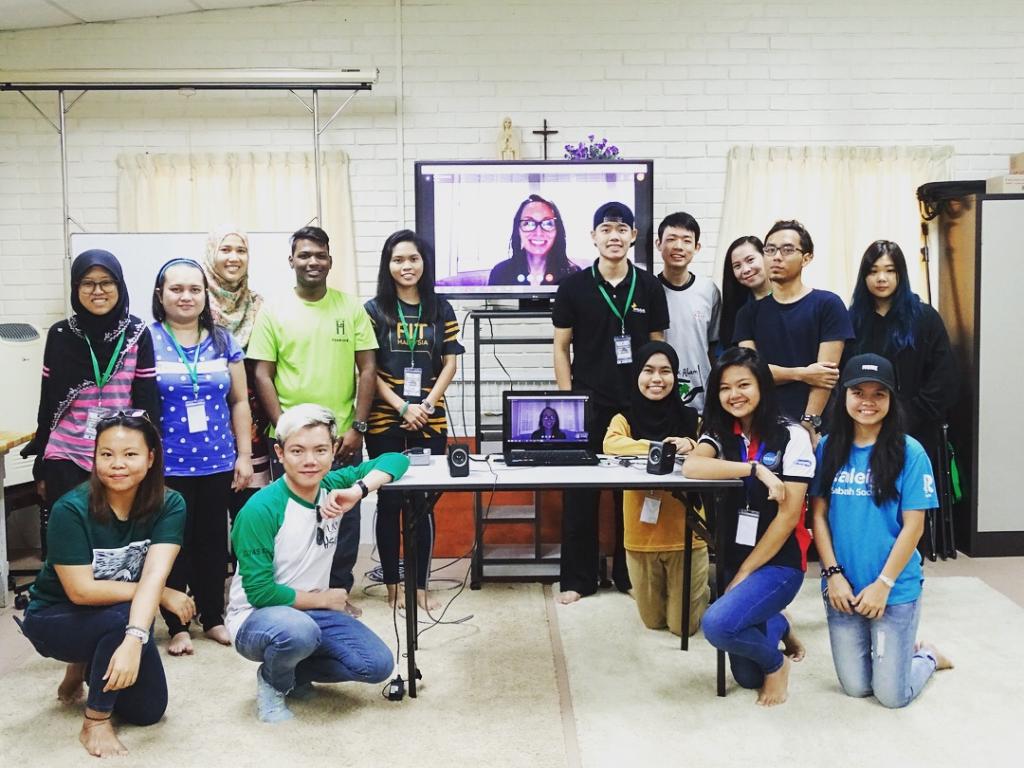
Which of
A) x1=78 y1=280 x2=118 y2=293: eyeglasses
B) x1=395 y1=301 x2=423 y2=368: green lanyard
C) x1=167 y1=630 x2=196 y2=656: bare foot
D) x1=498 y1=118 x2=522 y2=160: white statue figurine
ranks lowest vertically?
x1=167 y1=630 x2=196 y2=656: bare foot

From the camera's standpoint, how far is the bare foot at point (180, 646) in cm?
315

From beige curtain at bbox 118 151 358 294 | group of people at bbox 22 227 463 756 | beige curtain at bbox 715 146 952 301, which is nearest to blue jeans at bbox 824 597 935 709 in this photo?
group of people at bbox 22 227 463 756

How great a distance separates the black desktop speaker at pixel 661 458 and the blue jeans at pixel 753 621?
15.7 inches

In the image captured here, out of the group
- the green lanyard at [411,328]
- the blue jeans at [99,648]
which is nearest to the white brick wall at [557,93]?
the green lanyard at [411,328]

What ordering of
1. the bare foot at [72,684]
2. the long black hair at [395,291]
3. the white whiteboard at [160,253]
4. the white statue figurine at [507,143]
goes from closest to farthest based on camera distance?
1. the bare foot at [72,684]
2. the long black hair at [395,291]
3. the white whiteboard at [160,253]
4. the white statue figurine at [507,143]

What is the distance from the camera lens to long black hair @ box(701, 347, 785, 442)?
279cm

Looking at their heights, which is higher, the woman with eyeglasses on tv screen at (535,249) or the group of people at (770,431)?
the woman with eyeglasses on tv screen at (535,249)

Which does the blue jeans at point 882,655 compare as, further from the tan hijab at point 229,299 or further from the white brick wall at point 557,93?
the white brick wall at point 557,93

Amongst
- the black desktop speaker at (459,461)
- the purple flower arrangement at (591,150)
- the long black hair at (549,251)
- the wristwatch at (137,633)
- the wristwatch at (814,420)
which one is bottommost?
the wristwatch at (137,633)

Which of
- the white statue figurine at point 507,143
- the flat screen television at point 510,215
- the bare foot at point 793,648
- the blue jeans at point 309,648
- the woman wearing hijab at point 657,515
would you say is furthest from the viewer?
the white statue figurine at point 507,143

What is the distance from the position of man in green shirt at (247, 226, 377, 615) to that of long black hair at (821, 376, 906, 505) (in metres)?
1.64

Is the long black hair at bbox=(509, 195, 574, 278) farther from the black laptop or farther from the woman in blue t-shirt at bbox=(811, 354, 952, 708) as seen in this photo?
the woman in blue t-shirt at bbox=(811, 354, 952, 708)

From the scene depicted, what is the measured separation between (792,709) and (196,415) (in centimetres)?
206

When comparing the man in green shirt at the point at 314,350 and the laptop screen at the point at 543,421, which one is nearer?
the laptop screen at the point at 543,421
